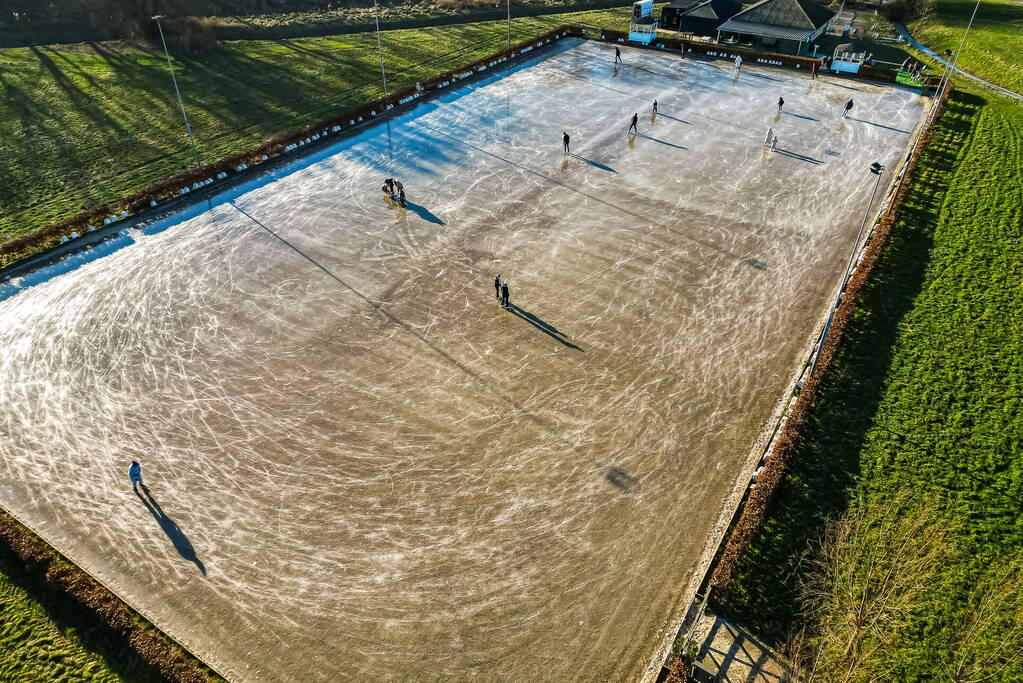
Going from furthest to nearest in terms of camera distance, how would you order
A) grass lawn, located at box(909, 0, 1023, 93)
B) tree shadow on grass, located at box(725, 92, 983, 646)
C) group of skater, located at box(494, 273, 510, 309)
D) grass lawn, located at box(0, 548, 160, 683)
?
grass lawn, located at box(909, 0, 1023, 93)
group of skater, located at box(494, 273, 510, 309)
tree shadow on grass, located at box(725, 92, 983, 646)
grass lawn, located at box(0, 548, 160, 683)

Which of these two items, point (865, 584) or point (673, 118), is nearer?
point (865, 584)

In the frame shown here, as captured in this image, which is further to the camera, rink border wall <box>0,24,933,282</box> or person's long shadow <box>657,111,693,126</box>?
person's long shadow <box>657,111,693,126</box>

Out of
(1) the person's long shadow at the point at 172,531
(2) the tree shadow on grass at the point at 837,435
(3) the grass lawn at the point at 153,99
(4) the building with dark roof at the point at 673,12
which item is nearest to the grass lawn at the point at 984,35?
(4) the building with dark roof at the point at 673,12

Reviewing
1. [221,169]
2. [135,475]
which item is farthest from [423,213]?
[135,475]

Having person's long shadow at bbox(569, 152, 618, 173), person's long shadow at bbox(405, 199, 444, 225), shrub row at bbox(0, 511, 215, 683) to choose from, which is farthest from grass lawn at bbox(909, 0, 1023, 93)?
shrub row at bbox(0, 511, 215, 683)

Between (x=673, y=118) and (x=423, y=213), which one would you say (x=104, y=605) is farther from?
(x=673, y=118)

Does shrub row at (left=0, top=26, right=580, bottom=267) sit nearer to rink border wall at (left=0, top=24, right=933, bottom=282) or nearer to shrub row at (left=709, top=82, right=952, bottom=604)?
rink border wall at (left=0, top=24, right=933, bottom=282)

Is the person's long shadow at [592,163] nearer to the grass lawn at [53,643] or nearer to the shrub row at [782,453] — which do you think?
the shrub row at [782,453]
